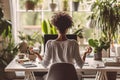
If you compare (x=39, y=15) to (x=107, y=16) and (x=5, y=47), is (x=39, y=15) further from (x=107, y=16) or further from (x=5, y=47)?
(x=107, y=16)

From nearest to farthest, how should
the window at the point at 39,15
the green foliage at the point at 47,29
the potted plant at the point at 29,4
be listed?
the green foliage at the point at 47,29
the potted plant at the point at 29,4
the window at the point at 39,15

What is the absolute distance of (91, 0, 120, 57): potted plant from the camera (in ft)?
15.6

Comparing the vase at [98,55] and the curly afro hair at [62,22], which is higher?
the curly afro hair at [62,22]

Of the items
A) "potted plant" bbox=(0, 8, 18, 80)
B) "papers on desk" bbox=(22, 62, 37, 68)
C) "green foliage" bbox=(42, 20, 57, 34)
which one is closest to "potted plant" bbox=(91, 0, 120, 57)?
"green foliage" bbox=(42, 20, 57, 34)

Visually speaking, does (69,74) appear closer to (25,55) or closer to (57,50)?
(57,50)

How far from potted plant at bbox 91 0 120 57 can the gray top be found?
1.64 meters

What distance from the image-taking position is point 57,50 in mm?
3297

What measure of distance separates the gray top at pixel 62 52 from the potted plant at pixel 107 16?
5.38 feet

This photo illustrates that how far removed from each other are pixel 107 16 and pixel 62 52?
174 cm

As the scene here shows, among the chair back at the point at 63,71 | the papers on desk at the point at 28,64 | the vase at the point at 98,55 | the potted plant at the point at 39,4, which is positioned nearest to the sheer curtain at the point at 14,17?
the potted plant at the point at 39,4

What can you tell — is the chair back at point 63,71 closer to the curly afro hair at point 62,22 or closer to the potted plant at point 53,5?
the curly afro hair at point 62,22

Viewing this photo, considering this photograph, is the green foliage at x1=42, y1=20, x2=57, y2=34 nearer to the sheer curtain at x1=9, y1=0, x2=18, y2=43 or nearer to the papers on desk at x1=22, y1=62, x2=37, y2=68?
the sheer curtain at x1=9, y1=0, x2=18, y2=43

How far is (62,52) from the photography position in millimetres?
3314

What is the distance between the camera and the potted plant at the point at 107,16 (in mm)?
4754
